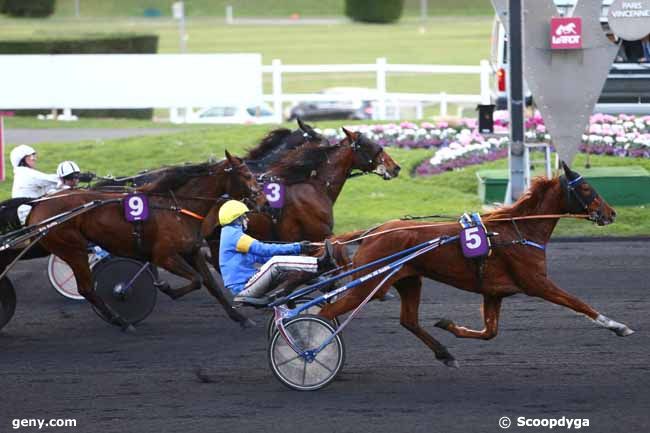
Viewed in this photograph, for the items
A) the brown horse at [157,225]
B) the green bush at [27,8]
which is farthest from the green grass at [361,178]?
the green bush at [27,8]

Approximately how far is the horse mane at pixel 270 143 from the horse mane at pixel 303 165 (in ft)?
2.12

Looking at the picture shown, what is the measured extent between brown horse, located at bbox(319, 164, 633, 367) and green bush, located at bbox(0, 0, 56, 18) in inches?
1818

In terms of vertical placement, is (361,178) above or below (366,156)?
below

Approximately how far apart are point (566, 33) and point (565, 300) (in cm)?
682

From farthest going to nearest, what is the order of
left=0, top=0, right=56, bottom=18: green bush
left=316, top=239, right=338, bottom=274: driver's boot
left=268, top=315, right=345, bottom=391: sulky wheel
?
left=0, top=0, right=56, bottom=18: green bush, left=316, top=239, right=338, bottom=274: driver's boot, left=268, top=315, right=345, bottom=391: sulky wheel

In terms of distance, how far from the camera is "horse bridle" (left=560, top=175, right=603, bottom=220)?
26.3 feet

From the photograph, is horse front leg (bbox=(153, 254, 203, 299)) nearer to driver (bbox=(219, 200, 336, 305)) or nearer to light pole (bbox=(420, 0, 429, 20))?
driver (bbox=(219, 200, 336, 305))

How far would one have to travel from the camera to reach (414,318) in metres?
8.02

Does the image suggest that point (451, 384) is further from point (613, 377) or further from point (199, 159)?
point (199, 159)

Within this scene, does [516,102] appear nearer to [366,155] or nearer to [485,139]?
[366,155]

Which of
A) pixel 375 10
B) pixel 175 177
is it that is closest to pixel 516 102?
pixel 175 177

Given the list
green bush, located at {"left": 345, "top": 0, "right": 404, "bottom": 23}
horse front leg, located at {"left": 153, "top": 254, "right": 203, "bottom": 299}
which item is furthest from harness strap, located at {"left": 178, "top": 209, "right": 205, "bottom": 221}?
green bush, located at {"left": 345, "top": 0, "right": 404, "bottom": 23}

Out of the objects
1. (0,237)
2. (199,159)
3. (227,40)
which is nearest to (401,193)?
(199,159)

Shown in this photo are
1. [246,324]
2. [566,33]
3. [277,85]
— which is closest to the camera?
[246,324]
